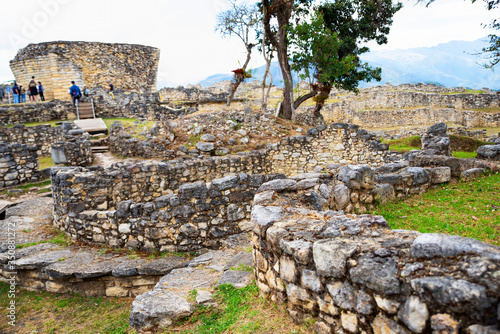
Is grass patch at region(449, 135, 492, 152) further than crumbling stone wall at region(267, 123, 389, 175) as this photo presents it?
Yes

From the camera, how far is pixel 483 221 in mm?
3828

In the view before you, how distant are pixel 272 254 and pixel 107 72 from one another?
29.0 metres

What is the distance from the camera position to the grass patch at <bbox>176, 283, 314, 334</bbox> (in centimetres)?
286

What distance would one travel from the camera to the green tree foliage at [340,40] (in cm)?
1511

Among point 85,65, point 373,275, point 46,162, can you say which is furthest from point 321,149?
point 85,65

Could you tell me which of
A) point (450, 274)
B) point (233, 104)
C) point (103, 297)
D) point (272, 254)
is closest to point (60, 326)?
point (103, 297)

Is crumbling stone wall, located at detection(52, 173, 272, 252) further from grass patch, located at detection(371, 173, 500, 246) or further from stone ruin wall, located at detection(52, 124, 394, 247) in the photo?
grass patch, located at detection(371, 173, 500, 246)

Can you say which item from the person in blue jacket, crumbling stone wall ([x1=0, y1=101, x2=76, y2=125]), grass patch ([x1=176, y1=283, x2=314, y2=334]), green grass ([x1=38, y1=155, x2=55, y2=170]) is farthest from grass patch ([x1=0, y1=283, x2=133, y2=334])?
the person in blue jacket

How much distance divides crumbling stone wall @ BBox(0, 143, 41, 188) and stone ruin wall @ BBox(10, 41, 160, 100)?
14.5 m

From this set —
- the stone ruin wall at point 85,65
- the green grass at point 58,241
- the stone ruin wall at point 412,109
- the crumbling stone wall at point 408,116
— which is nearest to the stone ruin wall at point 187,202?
the green grass at point 58,241

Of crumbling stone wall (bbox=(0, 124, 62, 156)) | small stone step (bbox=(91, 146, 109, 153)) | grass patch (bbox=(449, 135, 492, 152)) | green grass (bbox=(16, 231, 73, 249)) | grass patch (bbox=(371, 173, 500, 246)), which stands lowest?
green grass (bbox=(16, 231, 73, 249))

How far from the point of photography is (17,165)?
11.1m

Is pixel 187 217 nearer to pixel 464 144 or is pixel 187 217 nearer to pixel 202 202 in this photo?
pixel 202 202

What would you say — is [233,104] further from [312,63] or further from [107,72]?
[107,72]
